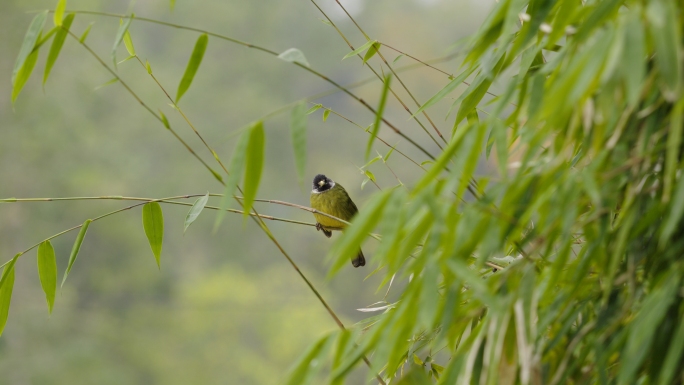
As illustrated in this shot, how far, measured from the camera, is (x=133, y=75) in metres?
21.7

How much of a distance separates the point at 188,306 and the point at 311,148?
20.0 feet

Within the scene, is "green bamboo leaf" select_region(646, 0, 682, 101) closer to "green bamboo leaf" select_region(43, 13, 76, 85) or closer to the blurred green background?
"green bamboo leaf" select_region(43, 13, 76, 85)

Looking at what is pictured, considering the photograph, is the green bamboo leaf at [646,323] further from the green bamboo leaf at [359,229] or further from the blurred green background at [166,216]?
the blurred green background at [166,216]

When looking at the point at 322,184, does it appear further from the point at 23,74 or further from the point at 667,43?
the point at 667,43

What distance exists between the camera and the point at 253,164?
118 centimetres

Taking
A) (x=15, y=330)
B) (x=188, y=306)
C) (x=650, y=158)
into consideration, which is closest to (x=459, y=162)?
(x=650, y=158)

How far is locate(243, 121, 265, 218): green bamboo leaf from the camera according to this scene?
117 centimetres

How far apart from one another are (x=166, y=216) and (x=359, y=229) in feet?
66.0

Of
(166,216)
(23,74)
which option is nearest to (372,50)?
(23,74)

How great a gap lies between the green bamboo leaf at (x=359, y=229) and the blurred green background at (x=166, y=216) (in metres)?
10.8

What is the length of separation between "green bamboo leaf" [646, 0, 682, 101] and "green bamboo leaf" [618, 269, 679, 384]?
27 cm

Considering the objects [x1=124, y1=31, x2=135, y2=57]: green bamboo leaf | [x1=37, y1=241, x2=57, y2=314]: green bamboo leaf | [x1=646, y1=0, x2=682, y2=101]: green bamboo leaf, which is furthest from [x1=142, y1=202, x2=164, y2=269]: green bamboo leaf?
[x1=646, y1=0, x2=682, y2=101]: green bamboo leaf

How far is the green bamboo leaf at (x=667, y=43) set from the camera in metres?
0.86

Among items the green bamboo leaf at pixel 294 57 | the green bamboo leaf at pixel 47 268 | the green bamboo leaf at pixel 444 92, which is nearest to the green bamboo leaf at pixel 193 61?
the green bamboo leaf at pixel 294 57
